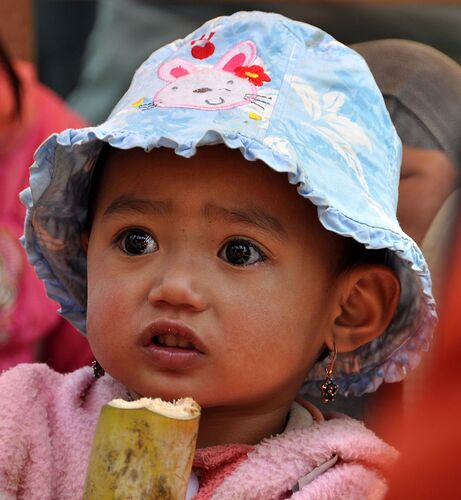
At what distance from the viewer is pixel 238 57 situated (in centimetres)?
133

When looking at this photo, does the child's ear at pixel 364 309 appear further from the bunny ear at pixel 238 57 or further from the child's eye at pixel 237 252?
the bunny ear at pixel 238 57

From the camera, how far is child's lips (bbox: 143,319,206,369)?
121cm

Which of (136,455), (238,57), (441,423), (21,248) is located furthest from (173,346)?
(21,248)

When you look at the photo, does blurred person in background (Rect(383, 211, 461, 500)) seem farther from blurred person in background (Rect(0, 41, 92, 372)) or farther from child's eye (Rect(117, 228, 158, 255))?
blurred person in background (Rect(0, 41, 92, 372))

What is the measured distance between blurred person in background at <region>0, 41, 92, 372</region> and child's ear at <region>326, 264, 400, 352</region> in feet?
3.20

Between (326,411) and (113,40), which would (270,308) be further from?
(113,40)

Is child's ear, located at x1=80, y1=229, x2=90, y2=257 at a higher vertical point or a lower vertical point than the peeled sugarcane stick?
lower

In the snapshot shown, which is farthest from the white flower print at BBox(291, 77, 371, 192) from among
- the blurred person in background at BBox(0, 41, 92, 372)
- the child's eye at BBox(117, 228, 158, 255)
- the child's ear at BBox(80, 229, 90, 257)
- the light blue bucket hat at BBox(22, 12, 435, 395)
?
the blurred person in background at BBox(0, 41, 92, 372)

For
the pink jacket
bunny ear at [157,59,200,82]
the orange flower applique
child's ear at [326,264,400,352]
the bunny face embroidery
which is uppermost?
the orange flower applique

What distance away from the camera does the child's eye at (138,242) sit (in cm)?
128

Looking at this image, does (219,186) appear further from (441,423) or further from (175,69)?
(441,423)

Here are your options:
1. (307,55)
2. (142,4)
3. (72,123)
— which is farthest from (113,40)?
(307,55)

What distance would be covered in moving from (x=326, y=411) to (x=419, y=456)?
0.75m

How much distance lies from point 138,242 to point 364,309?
1.07ft
